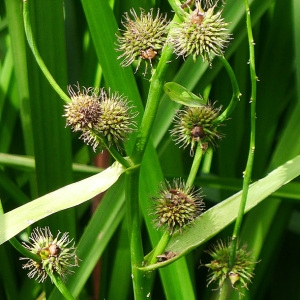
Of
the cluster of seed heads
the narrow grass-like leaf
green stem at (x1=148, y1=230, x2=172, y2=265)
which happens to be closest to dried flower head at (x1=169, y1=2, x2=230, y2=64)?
the cluster of seed heads

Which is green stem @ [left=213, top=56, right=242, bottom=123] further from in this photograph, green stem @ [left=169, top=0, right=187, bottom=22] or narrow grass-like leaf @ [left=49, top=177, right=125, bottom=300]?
narrow grass-like leaf @ [left=49, top=177, right=125, bottom=300]

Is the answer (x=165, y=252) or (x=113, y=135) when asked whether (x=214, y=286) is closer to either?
(x=165, y=252)

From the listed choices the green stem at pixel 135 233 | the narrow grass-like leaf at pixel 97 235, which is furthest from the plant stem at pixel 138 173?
the narrow grass-like leaf at pixel 97 235

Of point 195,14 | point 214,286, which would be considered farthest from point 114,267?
point 195,14

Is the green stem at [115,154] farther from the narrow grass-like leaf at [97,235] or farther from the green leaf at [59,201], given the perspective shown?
the narrow grass-like leaf at [97,235]

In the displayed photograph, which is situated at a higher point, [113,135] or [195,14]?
[195,14]

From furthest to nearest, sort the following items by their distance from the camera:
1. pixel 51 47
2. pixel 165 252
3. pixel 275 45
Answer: pixel 275 45 < pixel 51 47 < pixel 165 252

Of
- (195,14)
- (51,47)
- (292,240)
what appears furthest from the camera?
(292,240)
